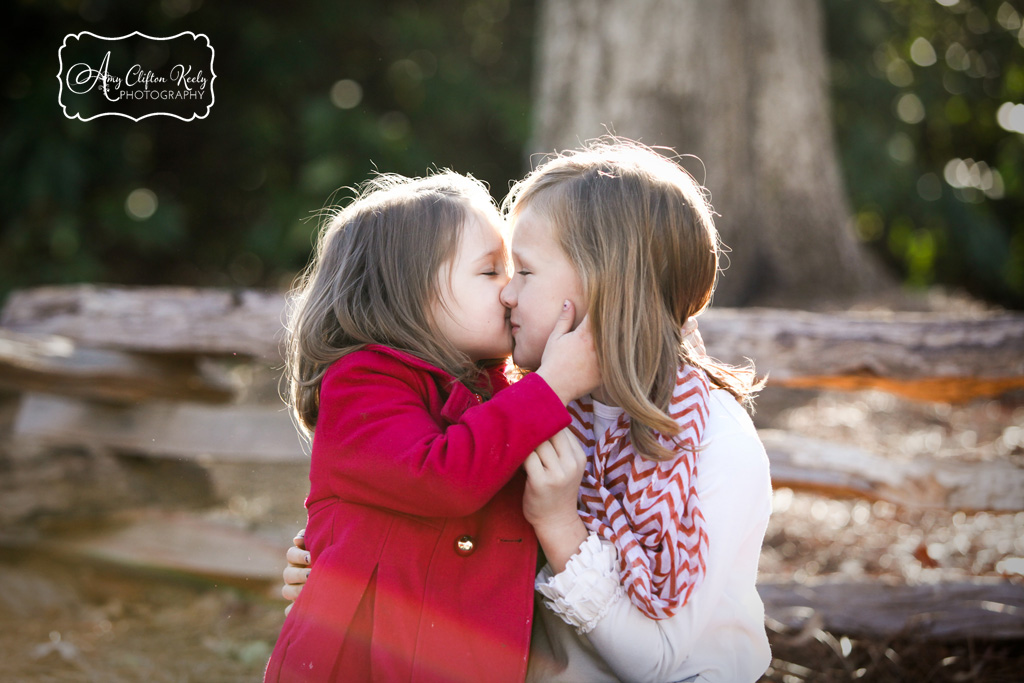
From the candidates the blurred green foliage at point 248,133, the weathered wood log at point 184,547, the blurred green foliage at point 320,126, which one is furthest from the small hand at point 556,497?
the blurred green foliage at point 248,133

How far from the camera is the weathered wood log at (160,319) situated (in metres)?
3.26

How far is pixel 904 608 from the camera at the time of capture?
2836 mm

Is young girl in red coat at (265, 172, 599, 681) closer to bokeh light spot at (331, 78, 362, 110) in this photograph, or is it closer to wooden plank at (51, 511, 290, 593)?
wooden plank at (51, 511, 290, 593)

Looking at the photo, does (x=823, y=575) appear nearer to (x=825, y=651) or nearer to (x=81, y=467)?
(x=825, y=651)

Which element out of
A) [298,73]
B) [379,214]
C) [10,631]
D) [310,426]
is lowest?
[10,631]

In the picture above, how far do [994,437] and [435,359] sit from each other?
4.19 m

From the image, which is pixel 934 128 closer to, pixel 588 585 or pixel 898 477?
pixel 898 477

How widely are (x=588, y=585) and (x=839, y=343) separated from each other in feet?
5.54

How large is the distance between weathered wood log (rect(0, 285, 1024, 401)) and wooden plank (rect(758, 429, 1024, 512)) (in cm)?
25

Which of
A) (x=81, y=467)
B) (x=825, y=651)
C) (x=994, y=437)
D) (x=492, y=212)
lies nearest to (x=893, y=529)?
(x=994, y=437)

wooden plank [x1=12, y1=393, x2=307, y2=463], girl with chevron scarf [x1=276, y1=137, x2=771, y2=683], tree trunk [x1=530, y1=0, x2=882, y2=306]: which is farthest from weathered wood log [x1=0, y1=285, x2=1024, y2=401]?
tree trunk [x1=530, y1=0, x2=882, y2=306]

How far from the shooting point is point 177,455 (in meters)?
3.58

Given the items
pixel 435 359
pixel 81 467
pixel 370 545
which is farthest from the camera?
pixel 81 467

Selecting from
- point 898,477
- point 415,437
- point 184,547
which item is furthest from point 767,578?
point 184,547
